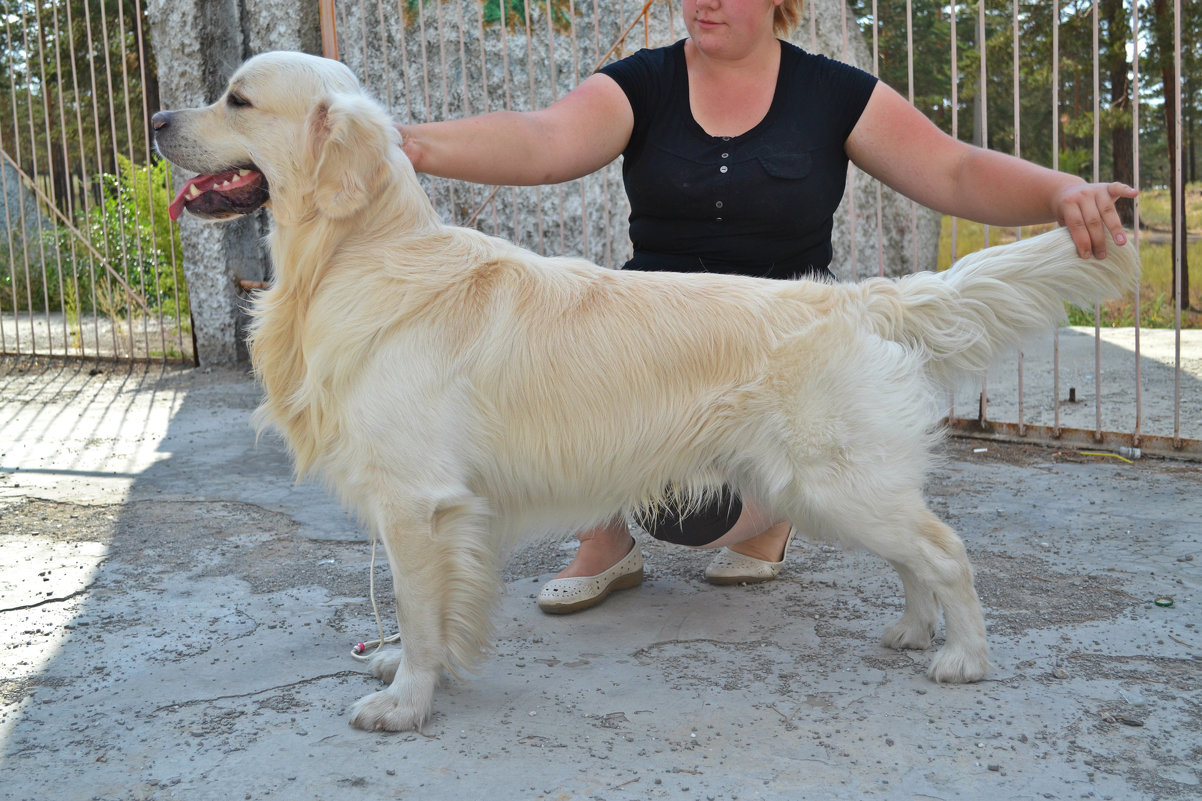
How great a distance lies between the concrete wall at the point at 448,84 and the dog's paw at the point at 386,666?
4.00 m

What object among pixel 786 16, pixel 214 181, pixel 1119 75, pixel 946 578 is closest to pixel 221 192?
pixel 214 181

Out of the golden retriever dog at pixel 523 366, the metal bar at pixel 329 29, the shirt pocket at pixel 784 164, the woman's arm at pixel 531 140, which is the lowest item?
the golden retriever dog at pixel 523 366

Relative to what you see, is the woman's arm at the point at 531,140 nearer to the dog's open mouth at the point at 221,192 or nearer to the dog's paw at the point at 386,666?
the dog's open mouth at the point at 221,192

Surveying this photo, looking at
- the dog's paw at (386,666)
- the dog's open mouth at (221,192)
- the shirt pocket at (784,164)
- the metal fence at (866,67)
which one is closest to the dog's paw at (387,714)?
the dog's paw at (386,666)

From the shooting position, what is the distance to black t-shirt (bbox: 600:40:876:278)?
9.55 feet

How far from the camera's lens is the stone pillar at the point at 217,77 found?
22.1 feet

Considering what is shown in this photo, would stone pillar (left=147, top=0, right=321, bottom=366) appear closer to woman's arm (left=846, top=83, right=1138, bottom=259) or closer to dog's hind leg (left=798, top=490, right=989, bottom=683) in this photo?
woman's arm (left=846, top=83, right=1138, bottom=259)

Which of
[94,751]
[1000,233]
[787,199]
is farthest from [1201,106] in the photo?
[94,751]

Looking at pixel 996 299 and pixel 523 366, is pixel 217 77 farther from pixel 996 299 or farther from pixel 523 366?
pixel 996 299

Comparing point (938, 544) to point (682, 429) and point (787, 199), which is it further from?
point (787, 199)

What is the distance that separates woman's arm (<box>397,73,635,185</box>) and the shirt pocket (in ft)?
1.43

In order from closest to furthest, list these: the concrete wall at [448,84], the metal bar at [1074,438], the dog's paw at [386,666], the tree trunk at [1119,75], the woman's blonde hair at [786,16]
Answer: the dog's paw at [386,666], the woman's blonde hair at [786,16], the metal bar at [1074,438], the concrete wall at [448,84], the tree trunk at [1119,75]

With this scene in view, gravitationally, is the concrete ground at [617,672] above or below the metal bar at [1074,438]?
below

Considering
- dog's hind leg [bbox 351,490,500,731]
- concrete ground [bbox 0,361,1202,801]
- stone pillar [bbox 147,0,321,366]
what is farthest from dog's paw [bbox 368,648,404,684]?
stone pillar [bbox 147,0,321,366]
